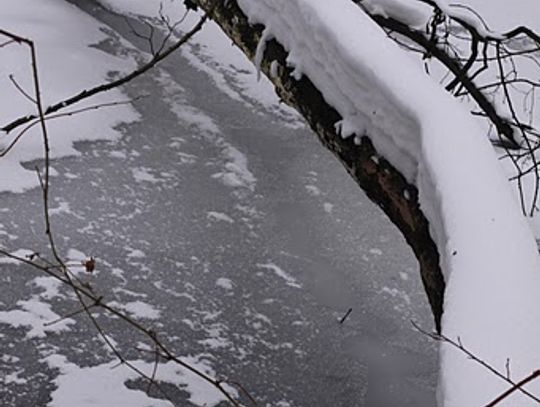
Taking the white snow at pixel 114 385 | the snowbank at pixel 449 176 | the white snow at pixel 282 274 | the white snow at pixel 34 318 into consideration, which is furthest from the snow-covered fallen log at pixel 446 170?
the white snow at pixel 34 318

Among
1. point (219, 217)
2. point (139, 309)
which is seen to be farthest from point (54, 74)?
point (139, 309)

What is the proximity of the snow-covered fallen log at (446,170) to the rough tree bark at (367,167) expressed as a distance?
0.01m

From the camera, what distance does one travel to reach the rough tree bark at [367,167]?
6.84 feet

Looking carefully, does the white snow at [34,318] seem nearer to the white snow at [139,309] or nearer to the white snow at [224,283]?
the white snow at [139,309]

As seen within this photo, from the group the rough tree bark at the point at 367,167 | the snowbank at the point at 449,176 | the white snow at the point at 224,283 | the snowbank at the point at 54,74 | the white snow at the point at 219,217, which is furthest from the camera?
the snowbank at the point at 54,74

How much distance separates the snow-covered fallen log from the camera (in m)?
1.52

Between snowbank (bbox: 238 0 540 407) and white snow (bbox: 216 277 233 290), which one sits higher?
snowbank (bbox: 238 0 540 407)

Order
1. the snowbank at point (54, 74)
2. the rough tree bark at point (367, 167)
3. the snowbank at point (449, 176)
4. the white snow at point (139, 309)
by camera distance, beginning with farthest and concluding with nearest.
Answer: the snowbank at point (54, 74) < the white snow at point (139, 309) < the rough tree bark at point (367, 167) < the snowbank at point (449, 176)

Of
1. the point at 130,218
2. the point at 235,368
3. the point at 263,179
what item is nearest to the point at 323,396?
the point at 235,368

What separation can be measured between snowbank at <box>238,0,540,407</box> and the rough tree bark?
0.03 metres

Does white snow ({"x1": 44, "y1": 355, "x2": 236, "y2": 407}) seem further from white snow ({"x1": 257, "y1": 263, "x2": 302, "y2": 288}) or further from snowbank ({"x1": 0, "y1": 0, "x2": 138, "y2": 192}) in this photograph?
snowbank ({"x1": 0, "y1": 0, "x2": 138, "y2": 192})

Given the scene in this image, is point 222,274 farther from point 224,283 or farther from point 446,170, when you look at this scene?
point 446,170

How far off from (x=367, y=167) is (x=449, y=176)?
1.44ft

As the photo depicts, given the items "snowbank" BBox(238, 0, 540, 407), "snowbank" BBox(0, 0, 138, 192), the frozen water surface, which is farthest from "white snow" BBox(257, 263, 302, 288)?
"snowbank" BBox(0, 0, 138, 192)
